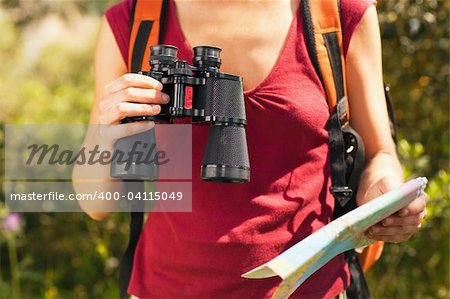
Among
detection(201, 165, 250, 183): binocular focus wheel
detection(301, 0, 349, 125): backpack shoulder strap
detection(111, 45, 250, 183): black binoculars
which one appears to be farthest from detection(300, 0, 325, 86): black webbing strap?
detection(201, 165, 250, 183): binocular focus wheel

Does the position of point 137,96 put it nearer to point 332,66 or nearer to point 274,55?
point 274,55

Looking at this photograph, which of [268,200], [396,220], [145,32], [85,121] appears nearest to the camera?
[396,220]

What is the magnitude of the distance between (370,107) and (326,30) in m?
0.22

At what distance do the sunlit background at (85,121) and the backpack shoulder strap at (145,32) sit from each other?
1731mm

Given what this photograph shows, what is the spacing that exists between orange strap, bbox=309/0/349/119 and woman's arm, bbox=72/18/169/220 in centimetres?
38

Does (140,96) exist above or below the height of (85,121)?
below

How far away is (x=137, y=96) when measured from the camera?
1739 millimetres

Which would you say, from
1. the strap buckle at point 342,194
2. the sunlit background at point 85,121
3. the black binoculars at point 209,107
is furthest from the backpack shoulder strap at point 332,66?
the sunlit background at point 85,121

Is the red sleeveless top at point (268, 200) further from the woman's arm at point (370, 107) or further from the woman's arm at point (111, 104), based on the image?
the woman's arm at point (111, 104)

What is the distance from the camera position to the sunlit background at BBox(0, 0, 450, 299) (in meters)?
3.57

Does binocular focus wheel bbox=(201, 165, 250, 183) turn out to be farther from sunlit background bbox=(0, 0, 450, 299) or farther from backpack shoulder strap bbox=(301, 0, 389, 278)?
sunlit background bbox=(0, 0, 450, 299)

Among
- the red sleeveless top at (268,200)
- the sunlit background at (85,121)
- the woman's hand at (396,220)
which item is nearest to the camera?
the woman's hand at (396,220)

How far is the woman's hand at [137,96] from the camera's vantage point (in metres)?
1.75

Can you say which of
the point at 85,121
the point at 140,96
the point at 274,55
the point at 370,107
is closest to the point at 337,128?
the point at 370,107
